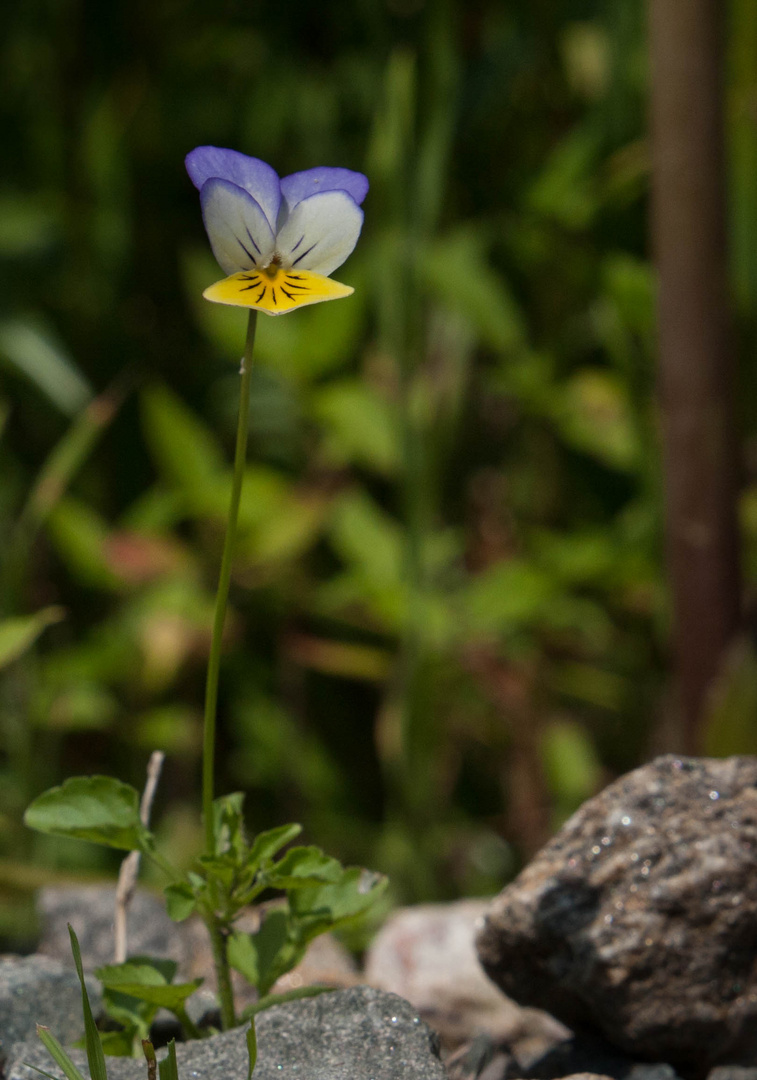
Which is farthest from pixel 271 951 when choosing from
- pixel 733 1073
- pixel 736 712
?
pixel 736 712

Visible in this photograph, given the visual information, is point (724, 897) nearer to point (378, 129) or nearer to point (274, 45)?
point (378, 129)

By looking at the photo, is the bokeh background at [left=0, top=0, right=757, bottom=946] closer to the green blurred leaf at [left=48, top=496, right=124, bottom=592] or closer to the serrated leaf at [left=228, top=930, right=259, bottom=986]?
the green blurred leaf at [left=48, top=496, right=124, bottom=592]

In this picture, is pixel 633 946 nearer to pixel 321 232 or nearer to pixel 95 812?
pixel 95 812

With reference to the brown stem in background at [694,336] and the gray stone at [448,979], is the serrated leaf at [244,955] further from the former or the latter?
the brown stem in background at [694,336]

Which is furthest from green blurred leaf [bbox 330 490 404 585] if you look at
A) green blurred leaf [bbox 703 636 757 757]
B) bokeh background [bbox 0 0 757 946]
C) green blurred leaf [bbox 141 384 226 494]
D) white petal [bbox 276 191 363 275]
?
white petal [bbox 276 191 363 275]

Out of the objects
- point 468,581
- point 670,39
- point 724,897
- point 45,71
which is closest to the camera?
point 724,897

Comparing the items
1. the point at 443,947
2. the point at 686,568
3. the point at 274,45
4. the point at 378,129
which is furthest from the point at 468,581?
the point at 274,45
